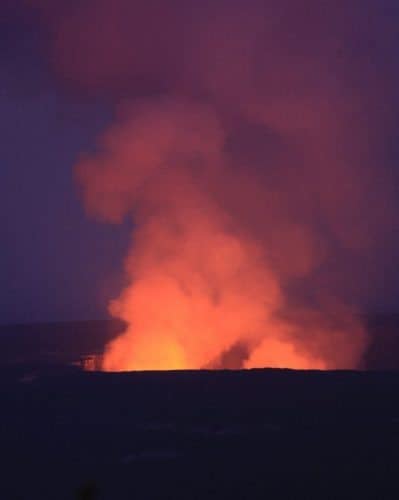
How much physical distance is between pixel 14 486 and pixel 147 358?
71.5 ft

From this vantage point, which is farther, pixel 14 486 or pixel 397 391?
pixel 397 391

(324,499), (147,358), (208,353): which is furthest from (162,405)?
(208,353)

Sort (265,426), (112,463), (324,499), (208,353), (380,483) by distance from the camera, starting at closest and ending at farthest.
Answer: (324,499)
(380,483)
(112,463)
(265,426)
(208,353)

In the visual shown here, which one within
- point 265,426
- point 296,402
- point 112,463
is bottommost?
point 112,463

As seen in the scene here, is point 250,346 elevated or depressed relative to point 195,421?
elevated

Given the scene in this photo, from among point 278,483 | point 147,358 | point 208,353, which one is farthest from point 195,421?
point 208,353

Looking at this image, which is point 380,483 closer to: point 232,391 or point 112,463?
point 112,463

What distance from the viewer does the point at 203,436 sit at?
1722 cm

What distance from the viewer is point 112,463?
1502 cm

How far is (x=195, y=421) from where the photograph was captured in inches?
746

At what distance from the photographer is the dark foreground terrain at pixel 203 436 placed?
13.3 meters

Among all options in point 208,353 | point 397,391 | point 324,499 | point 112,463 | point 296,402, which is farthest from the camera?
point 208,353

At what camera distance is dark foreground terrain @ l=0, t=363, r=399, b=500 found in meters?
13.3

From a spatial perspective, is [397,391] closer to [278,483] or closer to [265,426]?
[265,426]
